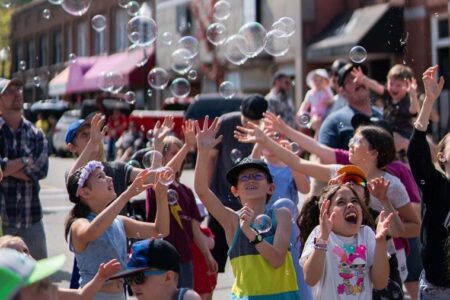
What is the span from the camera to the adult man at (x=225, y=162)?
272 inches

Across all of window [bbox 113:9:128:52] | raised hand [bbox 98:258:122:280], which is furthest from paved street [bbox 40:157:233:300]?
window [bbox 113:9:128:52]

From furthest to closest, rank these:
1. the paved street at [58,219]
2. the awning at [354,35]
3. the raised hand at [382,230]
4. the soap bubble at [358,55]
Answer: the awning at [354,35] < the paved street at [58,219] < the soap bubble at [358,55] < the raised hand at [382,230]

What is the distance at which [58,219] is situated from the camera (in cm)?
1295

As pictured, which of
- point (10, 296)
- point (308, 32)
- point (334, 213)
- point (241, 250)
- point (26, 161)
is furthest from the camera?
point (308, 32)

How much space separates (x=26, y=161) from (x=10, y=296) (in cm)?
427

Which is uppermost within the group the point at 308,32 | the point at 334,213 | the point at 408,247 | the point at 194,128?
the point at 308,32

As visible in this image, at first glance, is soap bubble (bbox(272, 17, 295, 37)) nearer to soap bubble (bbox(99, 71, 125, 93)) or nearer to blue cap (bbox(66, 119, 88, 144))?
soap bubble (bbox(99, 71, 125, 93))

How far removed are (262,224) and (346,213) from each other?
0.42 m

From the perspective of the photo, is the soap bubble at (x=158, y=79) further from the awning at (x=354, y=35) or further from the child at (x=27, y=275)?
the awning at (x=354, y=35)

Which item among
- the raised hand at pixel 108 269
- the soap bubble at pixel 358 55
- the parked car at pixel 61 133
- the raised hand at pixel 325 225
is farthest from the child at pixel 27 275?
the parked car at pixel 61 133

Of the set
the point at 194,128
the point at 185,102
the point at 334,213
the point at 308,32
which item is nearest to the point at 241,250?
the point at 334,213

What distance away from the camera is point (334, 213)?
178 inches

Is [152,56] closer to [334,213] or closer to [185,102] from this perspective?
[185,102]

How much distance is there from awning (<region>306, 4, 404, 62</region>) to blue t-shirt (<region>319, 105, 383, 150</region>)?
15.7m
